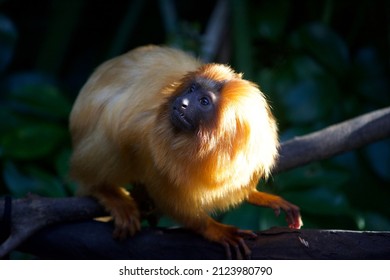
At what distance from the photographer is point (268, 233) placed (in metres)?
2.52

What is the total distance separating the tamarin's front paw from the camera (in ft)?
8.24

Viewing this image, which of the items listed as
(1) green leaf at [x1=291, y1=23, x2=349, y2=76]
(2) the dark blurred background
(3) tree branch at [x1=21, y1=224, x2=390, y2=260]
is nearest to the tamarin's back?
(3) tree branch at [x1=21, y1=224, x2=390, y2=260]

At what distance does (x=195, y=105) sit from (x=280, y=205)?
2.37ft

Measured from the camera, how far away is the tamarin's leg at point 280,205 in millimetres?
2855

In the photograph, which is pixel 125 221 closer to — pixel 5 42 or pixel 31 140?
pixel 31 140

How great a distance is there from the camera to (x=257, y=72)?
15.9 feet

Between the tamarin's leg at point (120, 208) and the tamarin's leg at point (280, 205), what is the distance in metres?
0.54

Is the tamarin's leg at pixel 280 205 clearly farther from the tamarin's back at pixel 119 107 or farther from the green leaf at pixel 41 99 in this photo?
the green leaf at pixel 41 99

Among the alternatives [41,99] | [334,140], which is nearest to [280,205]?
[334,140]

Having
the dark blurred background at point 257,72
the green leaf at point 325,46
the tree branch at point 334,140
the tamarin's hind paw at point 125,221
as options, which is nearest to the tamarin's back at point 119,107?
the tamarin's hind paw at point 125,221

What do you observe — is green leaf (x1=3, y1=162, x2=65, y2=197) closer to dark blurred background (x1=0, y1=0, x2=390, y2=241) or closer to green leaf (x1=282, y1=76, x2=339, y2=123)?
dark blurred background (x1=0, y1=0, x2=390, y2=241)

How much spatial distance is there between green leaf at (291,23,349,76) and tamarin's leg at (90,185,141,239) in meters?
2.19

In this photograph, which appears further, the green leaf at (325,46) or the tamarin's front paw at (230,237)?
the green leaf at (325,46)

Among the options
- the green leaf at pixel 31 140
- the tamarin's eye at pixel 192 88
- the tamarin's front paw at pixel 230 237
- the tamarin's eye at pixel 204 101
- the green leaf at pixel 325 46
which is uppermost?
the green leaf at pixel 325 46
